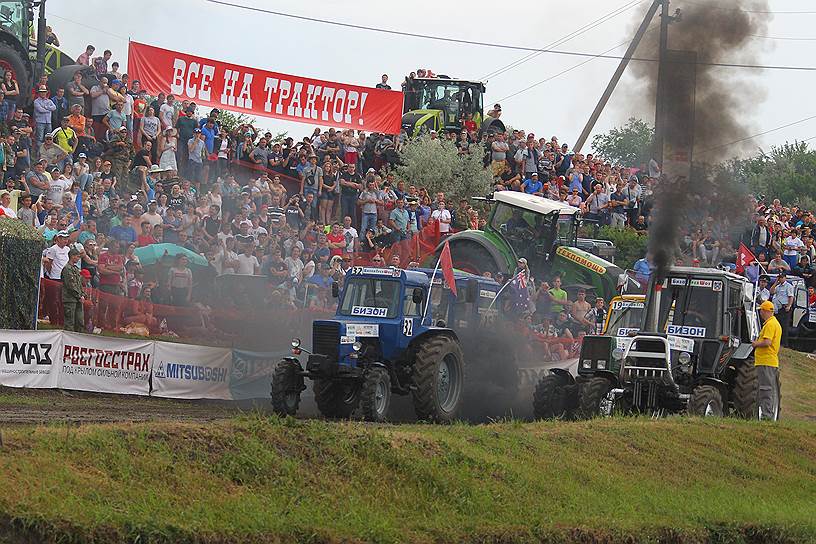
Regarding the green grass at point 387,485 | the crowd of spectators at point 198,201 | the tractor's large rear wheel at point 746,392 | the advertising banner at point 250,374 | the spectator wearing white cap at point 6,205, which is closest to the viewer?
the green grass at point 387,485

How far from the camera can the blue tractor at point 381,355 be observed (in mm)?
17734

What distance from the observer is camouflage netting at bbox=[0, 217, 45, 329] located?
18.7m

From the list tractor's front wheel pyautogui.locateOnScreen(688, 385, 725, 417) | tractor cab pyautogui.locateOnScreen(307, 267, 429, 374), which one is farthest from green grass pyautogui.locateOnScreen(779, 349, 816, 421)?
tractor cab pyautogui.locateOnScreen(307, 267, 429, 374)

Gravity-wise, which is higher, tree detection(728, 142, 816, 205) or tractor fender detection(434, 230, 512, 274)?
tree detection(728, 142, 816, 205)

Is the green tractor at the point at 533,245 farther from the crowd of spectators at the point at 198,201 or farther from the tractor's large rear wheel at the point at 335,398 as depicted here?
the tractor's large rear wheel at the point at 335,398

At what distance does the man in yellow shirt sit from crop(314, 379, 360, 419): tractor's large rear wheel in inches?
231

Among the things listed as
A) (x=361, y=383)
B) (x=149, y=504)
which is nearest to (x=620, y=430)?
(x=361, y=383)

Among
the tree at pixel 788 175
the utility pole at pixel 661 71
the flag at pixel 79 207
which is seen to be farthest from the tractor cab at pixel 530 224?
the tree at pixel 788 175

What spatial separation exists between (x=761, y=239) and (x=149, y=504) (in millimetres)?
26573

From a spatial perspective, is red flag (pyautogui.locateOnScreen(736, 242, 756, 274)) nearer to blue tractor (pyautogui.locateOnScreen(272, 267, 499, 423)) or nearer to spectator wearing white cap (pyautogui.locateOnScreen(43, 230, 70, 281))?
blue tractor (pyautogui.locateOnScreen(272, 267, 499, 423))

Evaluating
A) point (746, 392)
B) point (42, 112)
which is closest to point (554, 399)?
point (746, 392)

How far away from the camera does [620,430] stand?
14641 mm

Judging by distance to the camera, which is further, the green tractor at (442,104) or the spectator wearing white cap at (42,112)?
the green tractor at (442,104)

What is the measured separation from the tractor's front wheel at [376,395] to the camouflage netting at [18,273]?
17.7 feet
